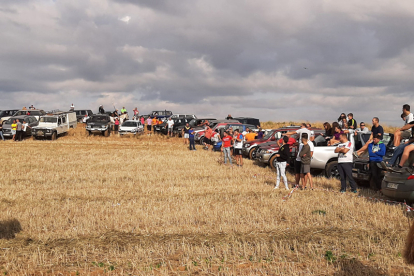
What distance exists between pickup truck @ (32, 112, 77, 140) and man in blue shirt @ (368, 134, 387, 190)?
25.5m

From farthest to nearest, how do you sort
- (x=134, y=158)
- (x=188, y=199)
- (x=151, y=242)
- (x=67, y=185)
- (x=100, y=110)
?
(x=100, y=110)
(x=134, y=158)
(x=67, y=185)
(x=188, y=199)
(x=151, y=242)

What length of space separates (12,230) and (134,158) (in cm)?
1358

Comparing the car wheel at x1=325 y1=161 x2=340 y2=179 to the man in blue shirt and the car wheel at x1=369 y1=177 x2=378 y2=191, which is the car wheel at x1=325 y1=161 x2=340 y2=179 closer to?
the car wheel at x1=369 y1=177 x2=378 y2=191

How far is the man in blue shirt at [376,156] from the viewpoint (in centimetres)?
1086

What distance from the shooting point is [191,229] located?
24.4ft

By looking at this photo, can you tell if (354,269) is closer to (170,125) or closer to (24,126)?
(170,125)

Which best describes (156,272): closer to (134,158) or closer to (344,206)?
(344,206)

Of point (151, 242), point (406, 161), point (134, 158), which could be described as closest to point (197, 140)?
point (134, 158)

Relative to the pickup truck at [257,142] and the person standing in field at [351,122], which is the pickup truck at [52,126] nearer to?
the pickup truck at [257,142]

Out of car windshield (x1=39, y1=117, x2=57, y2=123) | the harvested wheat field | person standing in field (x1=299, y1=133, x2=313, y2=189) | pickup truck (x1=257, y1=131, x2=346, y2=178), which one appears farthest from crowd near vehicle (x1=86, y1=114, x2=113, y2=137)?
person standing in field (x1=299, y1=133, x2=313, y2=189)

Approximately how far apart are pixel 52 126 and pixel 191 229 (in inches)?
1036

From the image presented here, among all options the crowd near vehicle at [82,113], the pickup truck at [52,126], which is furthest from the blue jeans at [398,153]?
the crowd near vehicle at [82,113]

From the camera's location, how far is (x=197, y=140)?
28688 mm

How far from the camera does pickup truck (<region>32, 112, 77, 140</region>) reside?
30266 mm
